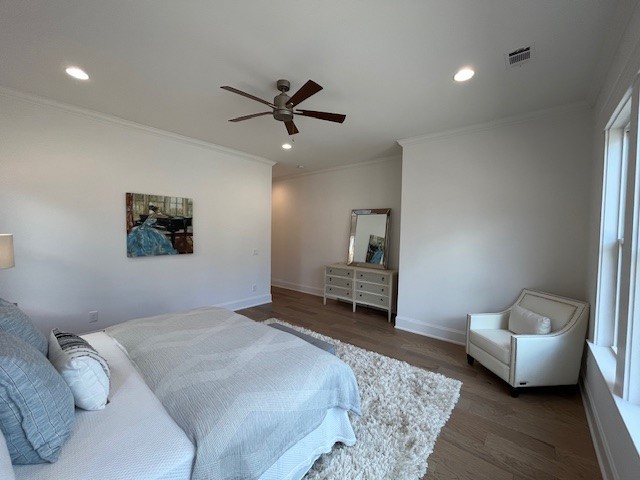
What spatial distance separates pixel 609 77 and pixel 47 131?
5.25 meters

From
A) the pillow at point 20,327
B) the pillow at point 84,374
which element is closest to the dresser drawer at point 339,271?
the pillow at point 84,374

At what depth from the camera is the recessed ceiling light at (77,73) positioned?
2254 millimetres

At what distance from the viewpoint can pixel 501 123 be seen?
3.08 metres

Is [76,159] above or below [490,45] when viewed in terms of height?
below

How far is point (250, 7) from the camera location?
163 cm

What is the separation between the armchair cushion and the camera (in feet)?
7.75

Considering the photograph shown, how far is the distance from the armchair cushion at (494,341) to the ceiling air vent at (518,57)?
2364mm

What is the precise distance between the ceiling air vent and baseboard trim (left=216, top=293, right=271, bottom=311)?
4.68 meters

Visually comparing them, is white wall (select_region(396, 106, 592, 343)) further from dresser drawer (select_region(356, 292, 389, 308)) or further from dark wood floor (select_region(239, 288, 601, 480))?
dark wood floor (select_region(239, 288, 601, 480))

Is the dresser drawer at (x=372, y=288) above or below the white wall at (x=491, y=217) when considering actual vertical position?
below

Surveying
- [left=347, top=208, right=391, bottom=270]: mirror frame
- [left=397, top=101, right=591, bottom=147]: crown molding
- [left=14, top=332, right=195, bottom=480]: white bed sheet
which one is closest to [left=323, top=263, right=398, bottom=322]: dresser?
[left=347, top=208, right=391, bottom=270]: mirror frame

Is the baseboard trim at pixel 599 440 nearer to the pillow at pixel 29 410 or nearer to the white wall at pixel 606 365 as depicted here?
the white wall at pixel 606 365

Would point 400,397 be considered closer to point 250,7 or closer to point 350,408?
point 350,408

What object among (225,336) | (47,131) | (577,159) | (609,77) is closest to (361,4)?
(609,77)
